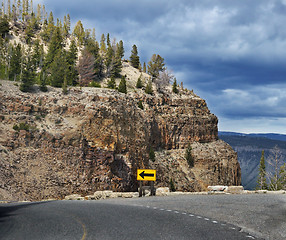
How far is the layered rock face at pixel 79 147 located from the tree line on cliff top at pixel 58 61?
20.4 feet

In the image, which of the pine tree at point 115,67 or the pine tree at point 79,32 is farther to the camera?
the pine tree at point 79,32

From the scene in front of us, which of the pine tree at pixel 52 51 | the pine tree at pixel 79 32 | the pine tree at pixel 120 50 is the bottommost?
the pine tree at pixel 52 51

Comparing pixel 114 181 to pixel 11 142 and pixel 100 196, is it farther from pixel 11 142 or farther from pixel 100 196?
pixel 100 196

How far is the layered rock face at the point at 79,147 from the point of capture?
131 feet

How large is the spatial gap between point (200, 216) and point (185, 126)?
74494 millimetres

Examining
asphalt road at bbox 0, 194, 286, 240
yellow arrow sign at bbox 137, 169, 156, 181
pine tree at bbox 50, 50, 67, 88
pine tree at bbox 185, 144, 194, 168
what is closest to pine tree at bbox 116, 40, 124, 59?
pine tree at bbox 50, 50, 67, 88

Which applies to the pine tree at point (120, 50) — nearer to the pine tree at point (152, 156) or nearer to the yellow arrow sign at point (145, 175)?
the pine tree at point (152, 156)

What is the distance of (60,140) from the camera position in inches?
1779

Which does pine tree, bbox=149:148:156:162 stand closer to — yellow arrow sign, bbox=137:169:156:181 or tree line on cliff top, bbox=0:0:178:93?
tree line on cliff top, bbox=0:0:178:93

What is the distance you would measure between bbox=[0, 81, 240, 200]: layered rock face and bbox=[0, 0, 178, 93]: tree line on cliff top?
6203 mm

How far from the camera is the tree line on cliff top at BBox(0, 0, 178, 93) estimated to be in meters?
68.0

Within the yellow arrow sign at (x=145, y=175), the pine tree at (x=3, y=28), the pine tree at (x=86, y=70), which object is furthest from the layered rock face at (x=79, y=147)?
the pine tree at (x=3, y=28)

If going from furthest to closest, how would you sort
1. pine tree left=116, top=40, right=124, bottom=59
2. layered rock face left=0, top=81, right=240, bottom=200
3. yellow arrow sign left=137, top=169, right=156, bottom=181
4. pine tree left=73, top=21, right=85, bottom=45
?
pine tree left=73, top=21, right=85, bottom=45
pine tree left=116, top=40, right=124, bottom=59
layered rock face left=0, top=81, right=240, bottom=200
yellow arrow sign left=137, top=169, right=156, bottom=181

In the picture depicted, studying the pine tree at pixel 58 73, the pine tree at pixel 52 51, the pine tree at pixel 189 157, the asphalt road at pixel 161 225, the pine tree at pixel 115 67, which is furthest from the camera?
the pine tree at pixel 115 67
